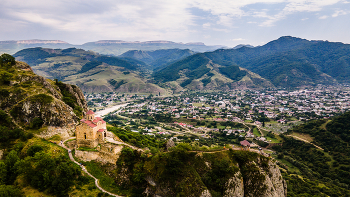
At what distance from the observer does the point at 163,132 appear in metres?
112

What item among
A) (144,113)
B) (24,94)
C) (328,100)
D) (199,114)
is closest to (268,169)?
(24,94)

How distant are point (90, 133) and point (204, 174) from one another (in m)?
25.7

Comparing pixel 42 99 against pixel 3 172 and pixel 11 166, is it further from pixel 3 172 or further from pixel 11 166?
pixel 3 172

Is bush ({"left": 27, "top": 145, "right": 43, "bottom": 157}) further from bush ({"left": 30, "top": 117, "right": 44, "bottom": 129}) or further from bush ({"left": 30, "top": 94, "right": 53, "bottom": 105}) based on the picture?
bush ({"left": 30, "top": 94, "right": 53, "bottom": 105})

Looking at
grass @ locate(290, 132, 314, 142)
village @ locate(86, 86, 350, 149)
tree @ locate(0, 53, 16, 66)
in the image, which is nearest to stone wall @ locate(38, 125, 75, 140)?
tree @ locate(0, 53, 16, 66)

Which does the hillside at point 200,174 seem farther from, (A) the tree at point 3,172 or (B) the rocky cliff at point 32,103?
(B) the rocky cliff at point 32,103

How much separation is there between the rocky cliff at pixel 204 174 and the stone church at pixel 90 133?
23.6 feet

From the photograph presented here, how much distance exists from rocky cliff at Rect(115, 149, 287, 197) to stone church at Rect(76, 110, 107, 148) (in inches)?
283

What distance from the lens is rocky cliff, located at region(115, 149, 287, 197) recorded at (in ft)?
123

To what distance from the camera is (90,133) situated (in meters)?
43.4

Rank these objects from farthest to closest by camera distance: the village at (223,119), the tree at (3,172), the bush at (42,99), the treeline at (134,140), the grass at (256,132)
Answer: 1. the grass at (256,132)
2. the village at (223,119)
3. the treeline at (134,140)
4. the bush at (42,99)
5. the tree at (3,172)

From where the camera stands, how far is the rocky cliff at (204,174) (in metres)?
37.4

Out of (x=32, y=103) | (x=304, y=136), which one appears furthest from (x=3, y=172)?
(x=304, y=136)

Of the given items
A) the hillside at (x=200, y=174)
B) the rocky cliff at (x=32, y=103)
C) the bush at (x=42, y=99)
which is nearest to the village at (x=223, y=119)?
the rocky cliff at (x=32, y=103)
